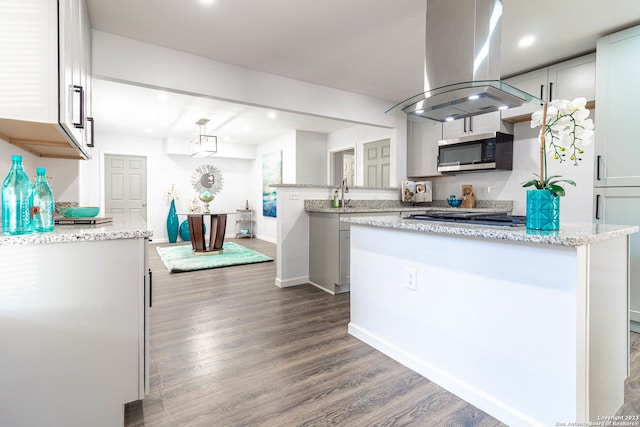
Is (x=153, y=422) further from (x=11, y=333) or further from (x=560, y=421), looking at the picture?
(x=560, y=421)

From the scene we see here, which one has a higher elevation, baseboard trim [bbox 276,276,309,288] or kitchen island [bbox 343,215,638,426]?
kitchen island [bbox 343,215,638,426]

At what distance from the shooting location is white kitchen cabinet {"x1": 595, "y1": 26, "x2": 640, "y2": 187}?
8.44ft

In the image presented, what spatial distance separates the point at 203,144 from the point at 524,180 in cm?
548

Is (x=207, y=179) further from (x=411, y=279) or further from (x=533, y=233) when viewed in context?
(x=533, y=233)

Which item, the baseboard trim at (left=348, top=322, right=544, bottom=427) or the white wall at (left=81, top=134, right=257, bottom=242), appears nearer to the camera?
the baseboard trim at (left=348, top=322, right=544, bottom=427)

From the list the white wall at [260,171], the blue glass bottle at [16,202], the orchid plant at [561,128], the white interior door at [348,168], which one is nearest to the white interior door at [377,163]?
the white interior door at [348,168]

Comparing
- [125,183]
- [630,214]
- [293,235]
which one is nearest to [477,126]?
[630,214]

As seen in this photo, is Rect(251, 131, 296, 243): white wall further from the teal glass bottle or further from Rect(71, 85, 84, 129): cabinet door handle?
the teal glass bottle

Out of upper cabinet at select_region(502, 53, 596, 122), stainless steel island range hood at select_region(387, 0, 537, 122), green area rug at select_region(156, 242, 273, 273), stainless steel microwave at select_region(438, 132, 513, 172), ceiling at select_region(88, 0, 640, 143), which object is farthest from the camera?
green area rug at select_region(156, 242, 273, 273)

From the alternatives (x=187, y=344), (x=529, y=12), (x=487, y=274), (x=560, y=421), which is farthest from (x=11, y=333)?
(x=529, y=12)

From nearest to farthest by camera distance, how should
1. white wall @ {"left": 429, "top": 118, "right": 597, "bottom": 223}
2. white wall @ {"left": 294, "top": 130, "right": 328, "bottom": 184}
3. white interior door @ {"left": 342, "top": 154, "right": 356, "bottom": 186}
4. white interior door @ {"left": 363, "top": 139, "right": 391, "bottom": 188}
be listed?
white wall @ {"left": 429, "top": 118, "right": 597, "bottom": 223} < white interior door @ {"left": 363, "top": 139, "right": 391, "bottom": 188} < white wall @ {"left": 294, "top": 130, "right": 328, "bottom": 184} < white interior door @ {"left": 342, "top": 154, "right": 356, "bottom": 186}

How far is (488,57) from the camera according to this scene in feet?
6.06

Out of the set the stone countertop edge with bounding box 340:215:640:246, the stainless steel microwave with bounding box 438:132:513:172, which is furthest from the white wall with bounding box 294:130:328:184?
the stone countertop edge with bounding box 340:215:640:246

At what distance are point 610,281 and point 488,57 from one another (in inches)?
52.1
